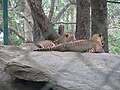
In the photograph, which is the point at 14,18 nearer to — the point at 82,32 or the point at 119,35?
the point at 119,35

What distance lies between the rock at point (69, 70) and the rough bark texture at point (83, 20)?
713mm

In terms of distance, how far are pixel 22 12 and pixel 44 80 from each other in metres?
2.34

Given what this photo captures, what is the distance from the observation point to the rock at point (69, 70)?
109cm

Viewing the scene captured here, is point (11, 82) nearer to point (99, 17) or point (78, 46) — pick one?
point (78, 46)

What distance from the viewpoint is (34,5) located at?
76.4 inches

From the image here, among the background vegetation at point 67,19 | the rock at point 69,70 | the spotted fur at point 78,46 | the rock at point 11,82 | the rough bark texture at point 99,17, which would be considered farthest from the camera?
the background vegetation at point 67,19

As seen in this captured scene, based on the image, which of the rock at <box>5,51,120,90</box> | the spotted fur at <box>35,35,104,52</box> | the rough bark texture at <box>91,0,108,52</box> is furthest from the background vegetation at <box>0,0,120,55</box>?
the rock at <box>5,51,120,90</box>

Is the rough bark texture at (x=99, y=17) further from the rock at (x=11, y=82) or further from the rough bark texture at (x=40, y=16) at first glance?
the rock at (x=11, y=82)

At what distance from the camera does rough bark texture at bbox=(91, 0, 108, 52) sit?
1909mm

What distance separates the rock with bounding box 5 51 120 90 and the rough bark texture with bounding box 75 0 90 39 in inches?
28.1

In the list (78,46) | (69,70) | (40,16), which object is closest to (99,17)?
(40,16)

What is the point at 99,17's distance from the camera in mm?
1953

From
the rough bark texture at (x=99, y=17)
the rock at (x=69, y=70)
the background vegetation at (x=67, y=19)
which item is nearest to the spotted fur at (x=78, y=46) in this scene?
the rock at (x=69, y=70)

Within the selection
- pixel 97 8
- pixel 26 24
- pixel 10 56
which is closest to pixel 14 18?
pixel 26 24
